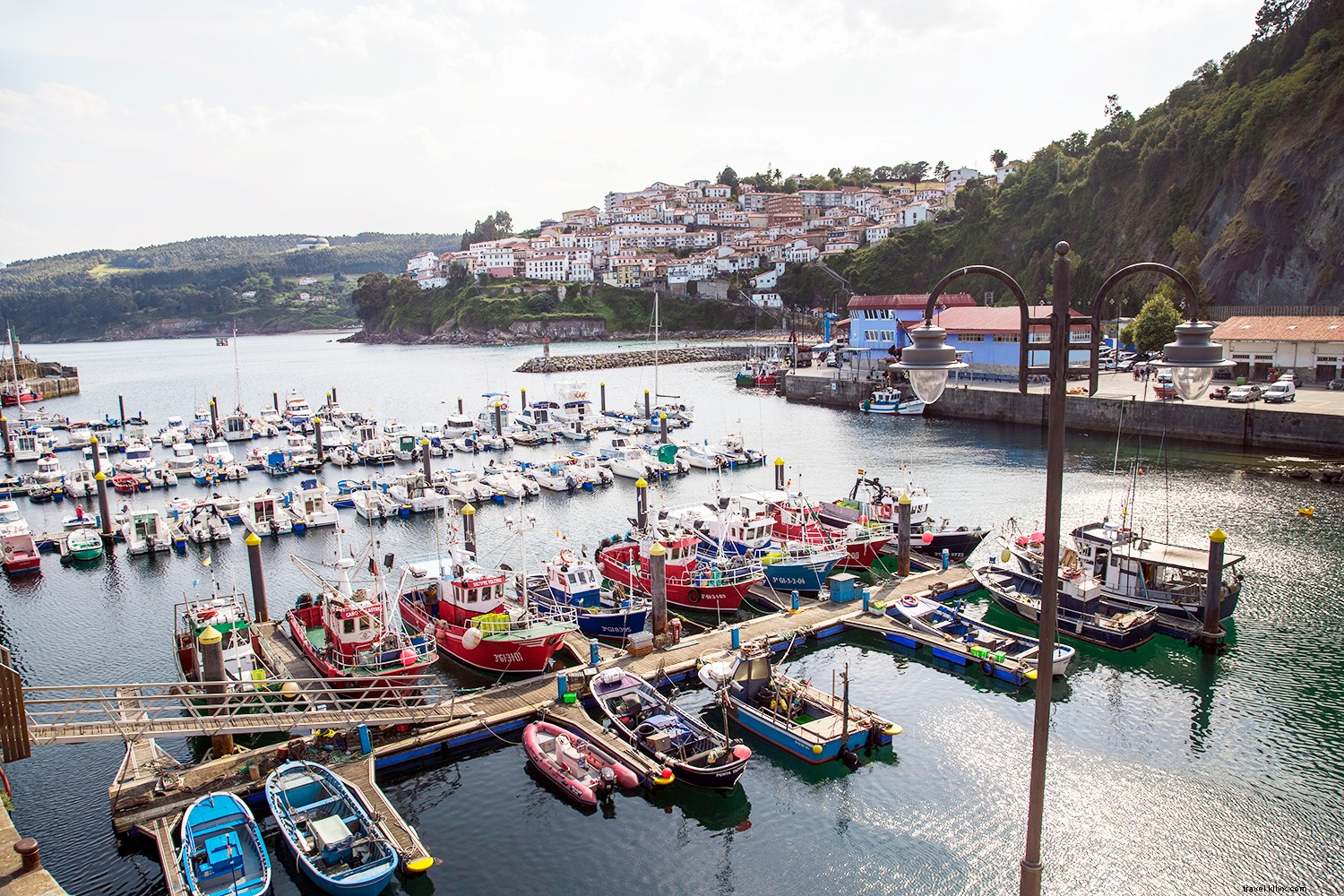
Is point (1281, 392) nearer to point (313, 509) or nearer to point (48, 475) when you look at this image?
point (313, 509)

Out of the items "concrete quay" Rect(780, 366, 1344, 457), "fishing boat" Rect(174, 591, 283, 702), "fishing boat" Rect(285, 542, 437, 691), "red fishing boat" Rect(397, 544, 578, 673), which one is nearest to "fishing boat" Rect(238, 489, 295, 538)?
"fishing boat" Rect(174, 591, 283, 702)

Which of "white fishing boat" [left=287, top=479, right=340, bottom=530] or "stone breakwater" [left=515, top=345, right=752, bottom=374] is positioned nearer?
"white fishing boat" [left=287, top=479, right=340, bottom=530]

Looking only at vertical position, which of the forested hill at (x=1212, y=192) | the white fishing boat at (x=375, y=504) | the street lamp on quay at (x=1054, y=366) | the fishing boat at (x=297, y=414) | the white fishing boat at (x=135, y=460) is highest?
the forested hill at (x=1212, y=192)

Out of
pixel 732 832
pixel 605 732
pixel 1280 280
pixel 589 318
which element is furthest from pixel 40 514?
pixel 589 318

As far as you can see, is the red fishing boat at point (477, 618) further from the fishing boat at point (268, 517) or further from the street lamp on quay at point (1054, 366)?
the street lamp on quay at point (1054, 366)

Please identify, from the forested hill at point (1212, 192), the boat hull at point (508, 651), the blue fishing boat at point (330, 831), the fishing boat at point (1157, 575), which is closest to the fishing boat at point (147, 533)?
the boat hull at point (508, 651)

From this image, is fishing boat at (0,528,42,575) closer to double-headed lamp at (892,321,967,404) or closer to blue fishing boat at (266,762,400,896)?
blue fishing boat at (266,762,400,896)

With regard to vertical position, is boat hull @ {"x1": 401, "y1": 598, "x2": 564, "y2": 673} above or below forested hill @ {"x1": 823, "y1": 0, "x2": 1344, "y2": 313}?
below
